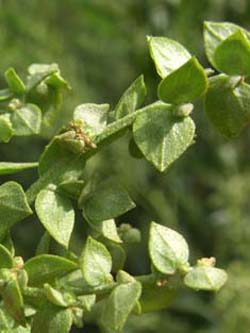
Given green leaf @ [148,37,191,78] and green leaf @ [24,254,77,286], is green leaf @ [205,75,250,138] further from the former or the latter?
green leaf @ [24,254,77,286]

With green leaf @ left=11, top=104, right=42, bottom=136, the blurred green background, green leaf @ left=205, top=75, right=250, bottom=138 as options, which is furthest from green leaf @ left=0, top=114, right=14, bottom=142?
the blurred green background

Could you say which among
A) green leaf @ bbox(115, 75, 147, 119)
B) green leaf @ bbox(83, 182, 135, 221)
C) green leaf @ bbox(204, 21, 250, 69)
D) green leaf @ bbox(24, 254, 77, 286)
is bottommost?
green leaf @ bbox(24, 254, 77, 286)

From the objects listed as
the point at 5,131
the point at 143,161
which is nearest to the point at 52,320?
the point at 5,131

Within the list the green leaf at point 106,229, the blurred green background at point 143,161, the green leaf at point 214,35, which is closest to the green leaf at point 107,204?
the green leaf at point 106,229

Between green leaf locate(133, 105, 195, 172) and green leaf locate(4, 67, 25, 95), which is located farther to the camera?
green leaf locate(4, 67, 25, 95)

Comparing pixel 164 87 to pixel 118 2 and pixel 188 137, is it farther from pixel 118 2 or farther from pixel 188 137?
pixel 118 2

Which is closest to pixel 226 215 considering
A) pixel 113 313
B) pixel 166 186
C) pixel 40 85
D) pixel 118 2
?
pixel 166 186

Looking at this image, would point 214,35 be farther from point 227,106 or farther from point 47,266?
point 47,266
